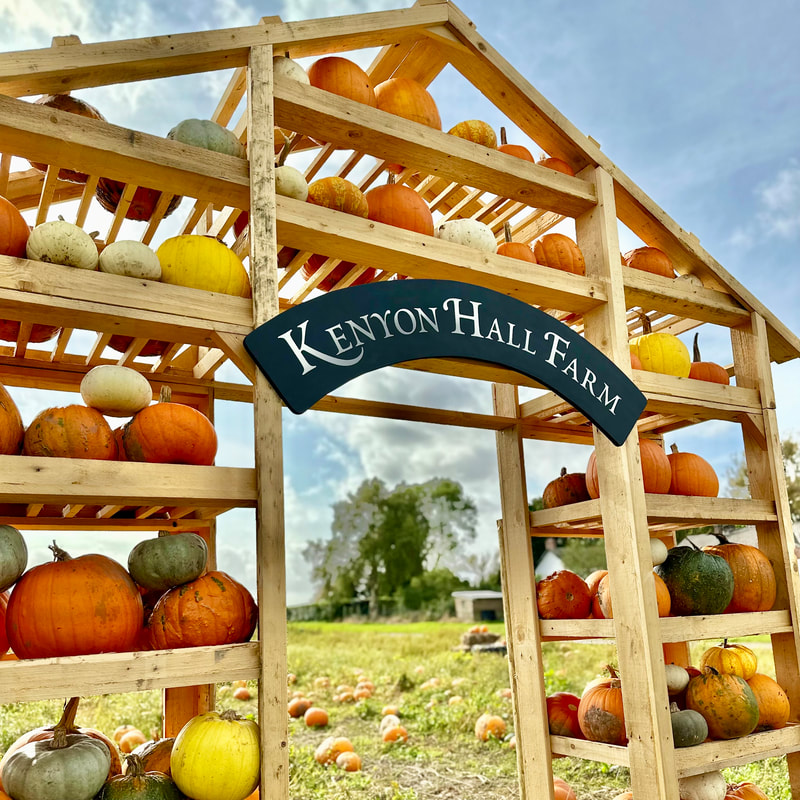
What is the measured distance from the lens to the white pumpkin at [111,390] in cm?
294

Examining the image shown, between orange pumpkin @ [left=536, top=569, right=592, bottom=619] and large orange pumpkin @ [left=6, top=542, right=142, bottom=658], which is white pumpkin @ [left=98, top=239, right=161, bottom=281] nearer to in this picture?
large orange pumpkin @ [left=6, top=542, right=142, bottom=658]

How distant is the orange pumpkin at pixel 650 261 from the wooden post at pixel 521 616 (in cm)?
110

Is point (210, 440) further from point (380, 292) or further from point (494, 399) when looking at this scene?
point (494, 399)

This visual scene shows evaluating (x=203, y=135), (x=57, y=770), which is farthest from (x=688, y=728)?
(x=203, y=135)

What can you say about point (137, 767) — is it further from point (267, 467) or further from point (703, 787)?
point (703, 787)

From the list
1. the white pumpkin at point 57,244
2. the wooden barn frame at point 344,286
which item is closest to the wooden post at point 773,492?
the wooden barn frame at point 344,286

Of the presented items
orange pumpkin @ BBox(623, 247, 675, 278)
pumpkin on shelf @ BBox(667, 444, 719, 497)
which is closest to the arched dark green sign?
pumpkin on shelf @ BBox(667, 444, 719, 497)

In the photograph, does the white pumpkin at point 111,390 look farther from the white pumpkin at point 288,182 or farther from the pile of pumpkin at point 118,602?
the white pumpkin at point 288,182

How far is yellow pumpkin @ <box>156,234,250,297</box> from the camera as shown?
123 inches

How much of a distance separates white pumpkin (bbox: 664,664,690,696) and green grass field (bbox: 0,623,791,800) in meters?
1.33

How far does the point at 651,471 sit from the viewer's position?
172 inches

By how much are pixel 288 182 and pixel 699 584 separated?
313cm

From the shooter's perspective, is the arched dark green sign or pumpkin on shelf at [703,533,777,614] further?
pumpkin on shelf at [703,533,777,614]

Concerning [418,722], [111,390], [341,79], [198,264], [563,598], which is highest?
A: [341,79]
